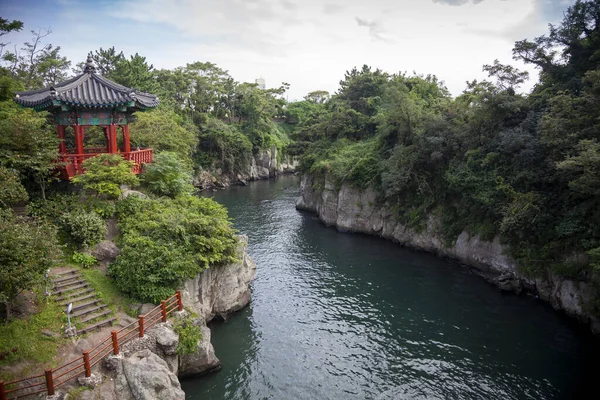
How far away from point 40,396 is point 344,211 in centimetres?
3305

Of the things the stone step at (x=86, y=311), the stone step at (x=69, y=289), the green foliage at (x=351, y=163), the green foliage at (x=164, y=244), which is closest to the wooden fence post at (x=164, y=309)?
the green foliage at (x=164, y=244)

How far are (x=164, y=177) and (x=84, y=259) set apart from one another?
8.36 meters

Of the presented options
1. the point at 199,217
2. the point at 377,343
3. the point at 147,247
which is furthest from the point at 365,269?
the point at 147,247

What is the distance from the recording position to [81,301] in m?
16.5

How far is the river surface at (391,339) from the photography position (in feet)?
56.5

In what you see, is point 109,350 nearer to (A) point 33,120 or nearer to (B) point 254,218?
(A) point 33,120

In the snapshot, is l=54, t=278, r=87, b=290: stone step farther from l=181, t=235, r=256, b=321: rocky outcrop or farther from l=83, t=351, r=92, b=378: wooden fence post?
l=83, t=351, r=92, b=378: wooden fence post

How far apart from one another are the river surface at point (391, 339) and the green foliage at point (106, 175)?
10.2 metres

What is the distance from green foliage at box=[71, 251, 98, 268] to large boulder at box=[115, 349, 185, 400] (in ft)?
20.6

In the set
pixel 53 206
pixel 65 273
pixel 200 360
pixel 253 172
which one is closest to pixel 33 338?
pixel 65 273

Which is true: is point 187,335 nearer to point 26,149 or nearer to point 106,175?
point 106,175

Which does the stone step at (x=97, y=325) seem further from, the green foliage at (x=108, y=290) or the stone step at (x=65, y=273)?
the stone step at (x=65, y=273)

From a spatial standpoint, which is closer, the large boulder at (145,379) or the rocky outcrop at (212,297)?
the large boulder at (145,379)

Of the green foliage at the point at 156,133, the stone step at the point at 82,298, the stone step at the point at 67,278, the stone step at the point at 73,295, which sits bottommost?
the stone step at the point at 82,298
